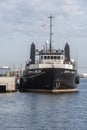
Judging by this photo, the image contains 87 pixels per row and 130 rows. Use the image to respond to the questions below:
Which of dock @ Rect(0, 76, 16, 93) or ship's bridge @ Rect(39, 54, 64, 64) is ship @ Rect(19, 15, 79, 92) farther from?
dock @ Rect(0, 76, 16, 93)

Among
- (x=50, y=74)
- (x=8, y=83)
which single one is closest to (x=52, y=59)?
(x=50, y=74)

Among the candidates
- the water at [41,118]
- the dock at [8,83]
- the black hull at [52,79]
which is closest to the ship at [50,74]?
the black hull at [52,79]

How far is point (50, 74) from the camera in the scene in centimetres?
12238

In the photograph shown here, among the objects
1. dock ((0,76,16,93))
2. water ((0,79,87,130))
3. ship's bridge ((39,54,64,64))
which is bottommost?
water ((0,79,87,130))

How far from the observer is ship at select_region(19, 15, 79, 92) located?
122375 mm

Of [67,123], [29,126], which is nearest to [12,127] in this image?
[29,126]

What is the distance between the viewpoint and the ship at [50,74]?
122 meters

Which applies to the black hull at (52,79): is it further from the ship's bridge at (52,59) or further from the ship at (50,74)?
the ship's bridge at (52,59)

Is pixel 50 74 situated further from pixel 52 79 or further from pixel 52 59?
pixel 52 59

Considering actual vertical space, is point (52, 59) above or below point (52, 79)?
above

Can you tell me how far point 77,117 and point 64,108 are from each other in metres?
13.4

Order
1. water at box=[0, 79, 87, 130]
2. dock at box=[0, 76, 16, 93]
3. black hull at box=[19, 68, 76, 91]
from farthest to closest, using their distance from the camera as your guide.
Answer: dock at box=[0, 76, 16, 93], black hull at box=[19, 68, 76, 91], water at box=[0, 79, 87, 130]

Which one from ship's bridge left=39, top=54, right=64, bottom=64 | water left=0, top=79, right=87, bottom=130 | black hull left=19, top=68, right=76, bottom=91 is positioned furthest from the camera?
ship's bridge left=39, top=54, right=64, bottom=64

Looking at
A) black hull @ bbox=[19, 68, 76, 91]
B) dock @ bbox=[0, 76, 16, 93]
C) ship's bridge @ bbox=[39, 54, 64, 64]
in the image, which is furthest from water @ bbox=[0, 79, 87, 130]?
ship's bridge @ bbox=[39, 54, 64, 64]
